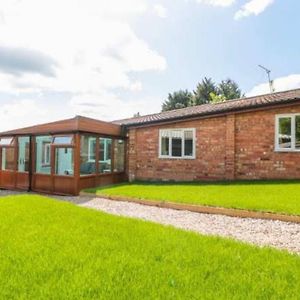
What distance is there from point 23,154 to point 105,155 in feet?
13.6

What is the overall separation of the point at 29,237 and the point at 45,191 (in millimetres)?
8623

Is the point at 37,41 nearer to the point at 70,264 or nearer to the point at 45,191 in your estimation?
the point at 45,191

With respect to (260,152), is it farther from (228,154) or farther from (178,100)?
(178,100)

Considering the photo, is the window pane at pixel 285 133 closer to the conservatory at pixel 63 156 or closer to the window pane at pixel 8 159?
the conservatory at pixel 63 156

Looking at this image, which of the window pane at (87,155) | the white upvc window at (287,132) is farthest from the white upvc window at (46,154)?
the white upvc window at (287,132)

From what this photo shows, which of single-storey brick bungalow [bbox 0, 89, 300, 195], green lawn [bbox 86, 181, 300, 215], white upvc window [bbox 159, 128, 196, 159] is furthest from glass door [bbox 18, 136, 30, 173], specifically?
white upvc window [bbox 159, 128, 196, 159]

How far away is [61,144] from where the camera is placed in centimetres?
1366

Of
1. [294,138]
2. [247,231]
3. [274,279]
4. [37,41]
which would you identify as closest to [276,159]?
[294,138]

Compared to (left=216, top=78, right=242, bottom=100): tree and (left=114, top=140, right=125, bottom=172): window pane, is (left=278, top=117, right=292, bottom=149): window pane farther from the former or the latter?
(left=216, top=78, right=242, bottom=100): tree

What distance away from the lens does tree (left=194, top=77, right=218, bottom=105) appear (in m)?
50.2

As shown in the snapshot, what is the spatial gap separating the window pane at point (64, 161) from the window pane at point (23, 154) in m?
2.36

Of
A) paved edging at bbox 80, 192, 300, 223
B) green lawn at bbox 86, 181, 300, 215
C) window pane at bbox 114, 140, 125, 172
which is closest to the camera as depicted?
paved edging at bbox 80, 192, 300, 223

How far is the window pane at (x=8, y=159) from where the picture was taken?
631 inches

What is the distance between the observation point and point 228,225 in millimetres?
7629
